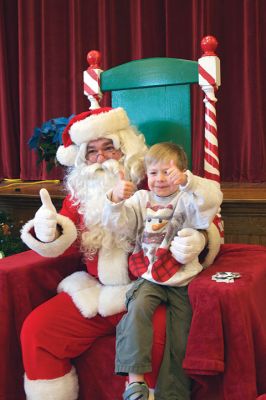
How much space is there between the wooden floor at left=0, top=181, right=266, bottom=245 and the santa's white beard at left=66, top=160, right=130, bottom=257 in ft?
1.99

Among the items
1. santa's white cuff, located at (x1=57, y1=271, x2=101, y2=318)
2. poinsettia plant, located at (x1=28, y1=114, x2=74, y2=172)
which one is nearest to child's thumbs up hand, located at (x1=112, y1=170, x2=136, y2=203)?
santa's white cuff, located at (x1=57, y1=271, x2=101, y2=318)

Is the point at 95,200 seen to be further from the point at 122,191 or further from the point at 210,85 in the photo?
the point at 210,85

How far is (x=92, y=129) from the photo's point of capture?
5.93ft

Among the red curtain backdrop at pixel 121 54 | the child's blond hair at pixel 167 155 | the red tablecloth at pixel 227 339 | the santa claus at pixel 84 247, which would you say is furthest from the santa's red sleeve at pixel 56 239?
the red curtain backdrop at pixel 121 54

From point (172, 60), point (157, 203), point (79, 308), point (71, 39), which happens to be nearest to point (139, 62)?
point (172, 60)

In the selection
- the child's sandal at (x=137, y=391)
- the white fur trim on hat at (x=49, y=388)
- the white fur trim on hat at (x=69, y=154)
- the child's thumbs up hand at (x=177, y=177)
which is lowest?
the white fur trim on hat at (x=49, y=388)

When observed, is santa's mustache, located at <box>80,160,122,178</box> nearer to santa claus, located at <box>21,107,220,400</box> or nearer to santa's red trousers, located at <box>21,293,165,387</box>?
santa claus, located at <box>21,107,220,400</box>

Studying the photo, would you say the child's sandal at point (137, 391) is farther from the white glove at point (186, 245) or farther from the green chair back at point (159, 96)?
the green chair back at point (159, 96)

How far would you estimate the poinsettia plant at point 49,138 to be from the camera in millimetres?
2607

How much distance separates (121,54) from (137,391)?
2.19 metres

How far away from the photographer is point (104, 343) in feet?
5.40

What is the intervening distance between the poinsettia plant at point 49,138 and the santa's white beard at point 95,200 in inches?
30.2

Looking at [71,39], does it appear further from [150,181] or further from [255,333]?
[255,333]

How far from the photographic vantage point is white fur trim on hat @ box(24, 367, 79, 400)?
62.6 inches
